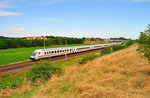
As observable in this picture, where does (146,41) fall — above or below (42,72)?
above

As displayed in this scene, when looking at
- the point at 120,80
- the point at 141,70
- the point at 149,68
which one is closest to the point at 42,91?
the point at 120,80

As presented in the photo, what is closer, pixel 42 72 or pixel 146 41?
pixel 146 41

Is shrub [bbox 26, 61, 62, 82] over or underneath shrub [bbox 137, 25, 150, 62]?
underneath

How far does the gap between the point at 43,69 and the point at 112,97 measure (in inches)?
300

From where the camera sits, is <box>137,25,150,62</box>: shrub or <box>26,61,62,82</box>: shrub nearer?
<box>137,25,150,62</box>: shrub

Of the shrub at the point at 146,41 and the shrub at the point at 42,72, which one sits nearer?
the shrub at the point at 146,41

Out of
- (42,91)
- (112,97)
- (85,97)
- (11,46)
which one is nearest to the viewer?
(112,97)

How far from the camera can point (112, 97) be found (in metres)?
5.30

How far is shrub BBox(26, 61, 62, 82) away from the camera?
34.2 ft

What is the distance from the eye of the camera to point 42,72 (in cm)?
1088

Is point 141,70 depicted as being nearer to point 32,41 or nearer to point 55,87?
point 55,87

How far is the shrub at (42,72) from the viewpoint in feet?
34.2

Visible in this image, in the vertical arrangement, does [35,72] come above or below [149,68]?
below

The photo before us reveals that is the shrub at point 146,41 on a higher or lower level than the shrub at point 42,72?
higher
